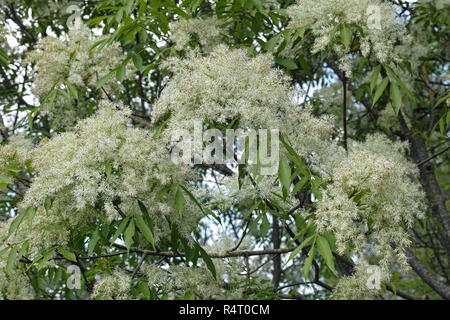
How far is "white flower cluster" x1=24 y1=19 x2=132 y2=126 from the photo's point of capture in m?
4.07

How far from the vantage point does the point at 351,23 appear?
334 centimetres

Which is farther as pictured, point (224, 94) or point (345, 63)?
point (345, 63)

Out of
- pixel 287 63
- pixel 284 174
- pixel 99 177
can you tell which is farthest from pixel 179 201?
pixel 287 63

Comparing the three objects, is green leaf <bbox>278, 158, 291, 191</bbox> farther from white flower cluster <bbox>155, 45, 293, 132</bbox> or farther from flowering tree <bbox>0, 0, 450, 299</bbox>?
white flower cluster <bbox>155, 45, 293, 132</bbox>

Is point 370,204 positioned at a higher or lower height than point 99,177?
lower

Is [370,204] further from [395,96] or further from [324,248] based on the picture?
[395,96]

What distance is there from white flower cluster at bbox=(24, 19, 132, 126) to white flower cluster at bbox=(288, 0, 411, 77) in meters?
1.59

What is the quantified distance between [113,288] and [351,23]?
2.20 metres

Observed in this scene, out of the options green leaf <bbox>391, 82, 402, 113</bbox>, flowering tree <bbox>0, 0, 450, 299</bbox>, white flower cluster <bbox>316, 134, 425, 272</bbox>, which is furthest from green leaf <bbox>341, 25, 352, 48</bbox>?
white flower cluster <bbox>316, 134, 425, 272</bbox>

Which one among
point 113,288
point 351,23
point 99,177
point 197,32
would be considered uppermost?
point 197,32

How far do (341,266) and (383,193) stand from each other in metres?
1.94

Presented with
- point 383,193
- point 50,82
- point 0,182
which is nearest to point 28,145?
point 50,82
